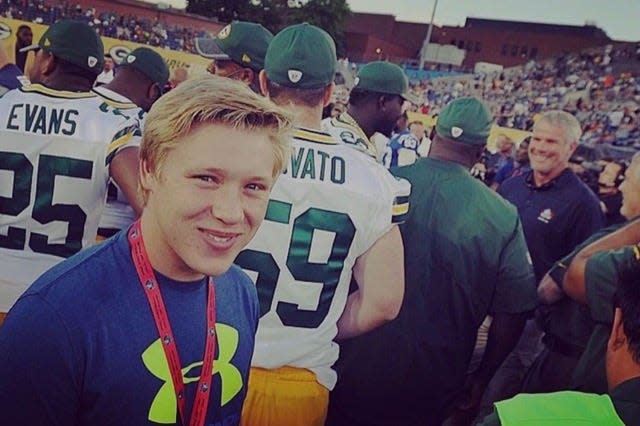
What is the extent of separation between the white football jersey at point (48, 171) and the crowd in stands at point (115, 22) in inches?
1028

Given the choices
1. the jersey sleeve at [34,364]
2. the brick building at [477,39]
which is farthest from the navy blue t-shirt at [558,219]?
the brick building at [477,39]

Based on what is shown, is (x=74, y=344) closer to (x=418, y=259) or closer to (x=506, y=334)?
(x=418, y=259)

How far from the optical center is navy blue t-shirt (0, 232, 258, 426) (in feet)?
3.63

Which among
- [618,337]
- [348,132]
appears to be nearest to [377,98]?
[348,132]

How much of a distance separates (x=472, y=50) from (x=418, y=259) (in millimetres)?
55538

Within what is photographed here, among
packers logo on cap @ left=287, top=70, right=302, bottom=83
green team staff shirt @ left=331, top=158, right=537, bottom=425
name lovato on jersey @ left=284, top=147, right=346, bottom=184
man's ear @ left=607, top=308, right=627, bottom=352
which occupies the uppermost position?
packers logo on cap @ left=287, top=70, right=302, bottom=83

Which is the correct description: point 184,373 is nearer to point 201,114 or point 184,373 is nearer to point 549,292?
point 201,114

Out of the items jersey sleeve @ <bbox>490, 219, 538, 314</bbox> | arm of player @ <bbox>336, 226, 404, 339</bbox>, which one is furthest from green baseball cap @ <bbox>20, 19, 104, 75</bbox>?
jersey sleeve @ <bbox>490, 219, 538, 314</bbox>

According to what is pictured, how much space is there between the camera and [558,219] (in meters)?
3.72

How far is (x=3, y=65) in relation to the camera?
3.80 m

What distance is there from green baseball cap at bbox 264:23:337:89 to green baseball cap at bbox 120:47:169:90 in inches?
61.8

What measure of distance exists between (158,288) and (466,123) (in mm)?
1884

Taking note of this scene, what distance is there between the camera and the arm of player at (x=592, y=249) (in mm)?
2221

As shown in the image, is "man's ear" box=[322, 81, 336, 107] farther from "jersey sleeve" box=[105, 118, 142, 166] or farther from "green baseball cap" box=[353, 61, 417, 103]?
"green baseball cap" box=[353, 61, 417, 103]
